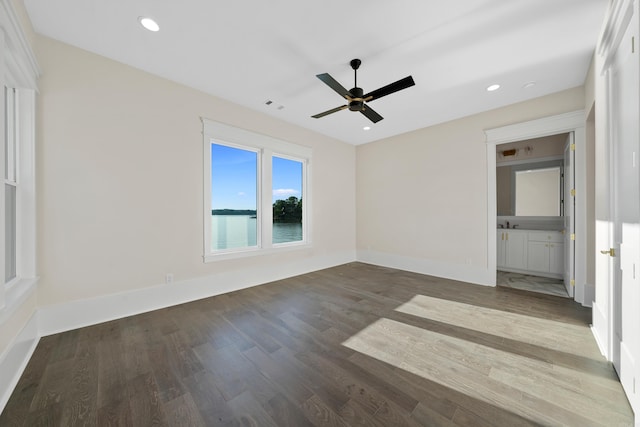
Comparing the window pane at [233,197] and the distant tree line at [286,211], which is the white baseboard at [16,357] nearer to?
the window pane at [233,197]

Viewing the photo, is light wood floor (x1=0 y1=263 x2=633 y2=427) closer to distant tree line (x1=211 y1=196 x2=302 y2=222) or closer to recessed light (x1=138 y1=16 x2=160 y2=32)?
distant tree line (x1=211 y1=196 x2=302 y2=222)

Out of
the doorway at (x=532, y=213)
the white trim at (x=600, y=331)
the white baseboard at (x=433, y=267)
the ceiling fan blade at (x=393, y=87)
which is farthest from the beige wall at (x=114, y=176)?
the doorway at (x=532, y=213)

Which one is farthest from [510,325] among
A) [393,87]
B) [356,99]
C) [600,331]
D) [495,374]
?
[356,99]

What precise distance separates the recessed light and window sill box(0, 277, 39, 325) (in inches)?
97.6

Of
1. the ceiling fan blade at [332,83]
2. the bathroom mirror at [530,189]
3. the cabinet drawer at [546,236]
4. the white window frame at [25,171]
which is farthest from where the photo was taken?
the bathroom mirror at [530,189]

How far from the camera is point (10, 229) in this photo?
2107 mm

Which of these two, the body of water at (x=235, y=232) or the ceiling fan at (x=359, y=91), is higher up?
the ceiling fan at (x=359, y=91)

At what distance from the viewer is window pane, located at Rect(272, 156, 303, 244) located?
4.42 m

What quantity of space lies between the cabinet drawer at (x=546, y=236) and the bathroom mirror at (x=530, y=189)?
27.5 inches

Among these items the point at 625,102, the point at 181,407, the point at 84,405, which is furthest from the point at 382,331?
the point at 625,102

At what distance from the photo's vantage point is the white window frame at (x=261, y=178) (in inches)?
134

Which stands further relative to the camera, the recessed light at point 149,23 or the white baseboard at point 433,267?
the white baseboard at point 433,267

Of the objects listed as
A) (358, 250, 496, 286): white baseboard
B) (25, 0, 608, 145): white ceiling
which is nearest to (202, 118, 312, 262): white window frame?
(25, 0, 608, 145): white ceiling

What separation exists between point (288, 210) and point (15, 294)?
3404 millimetres
